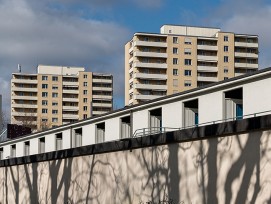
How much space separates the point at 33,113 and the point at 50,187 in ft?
431

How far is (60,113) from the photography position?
152875mm

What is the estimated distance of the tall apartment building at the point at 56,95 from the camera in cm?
15288

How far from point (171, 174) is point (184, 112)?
461 centimetres

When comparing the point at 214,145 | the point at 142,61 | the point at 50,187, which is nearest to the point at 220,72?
the point at 142,61

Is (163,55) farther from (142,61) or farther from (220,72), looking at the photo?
(220,72)

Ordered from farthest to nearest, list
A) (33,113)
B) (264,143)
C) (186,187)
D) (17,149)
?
(33,113) → (17,149) → (186,187) → (264,143)

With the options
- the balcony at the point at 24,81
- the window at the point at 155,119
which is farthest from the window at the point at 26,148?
the balcony at the point at 24,81

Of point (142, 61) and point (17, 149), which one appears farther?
point (142, 61)

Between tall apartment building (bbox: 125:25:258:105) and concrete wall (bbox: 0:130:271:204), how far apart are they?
329 ft

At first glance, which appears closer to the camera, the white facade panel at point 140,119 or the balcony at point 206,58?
the white facade panel at point 140,119

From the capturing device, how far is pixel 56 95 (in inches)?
6137

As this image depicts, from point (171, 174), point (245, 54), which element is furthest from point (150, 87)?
point (171, 174)

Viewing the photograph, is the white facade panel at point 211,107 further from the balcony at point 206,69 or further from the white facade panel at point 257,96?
the balcony at point 206,69

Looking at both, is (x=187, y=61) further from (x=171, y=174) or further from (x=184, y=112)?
(x=171, y=174)
